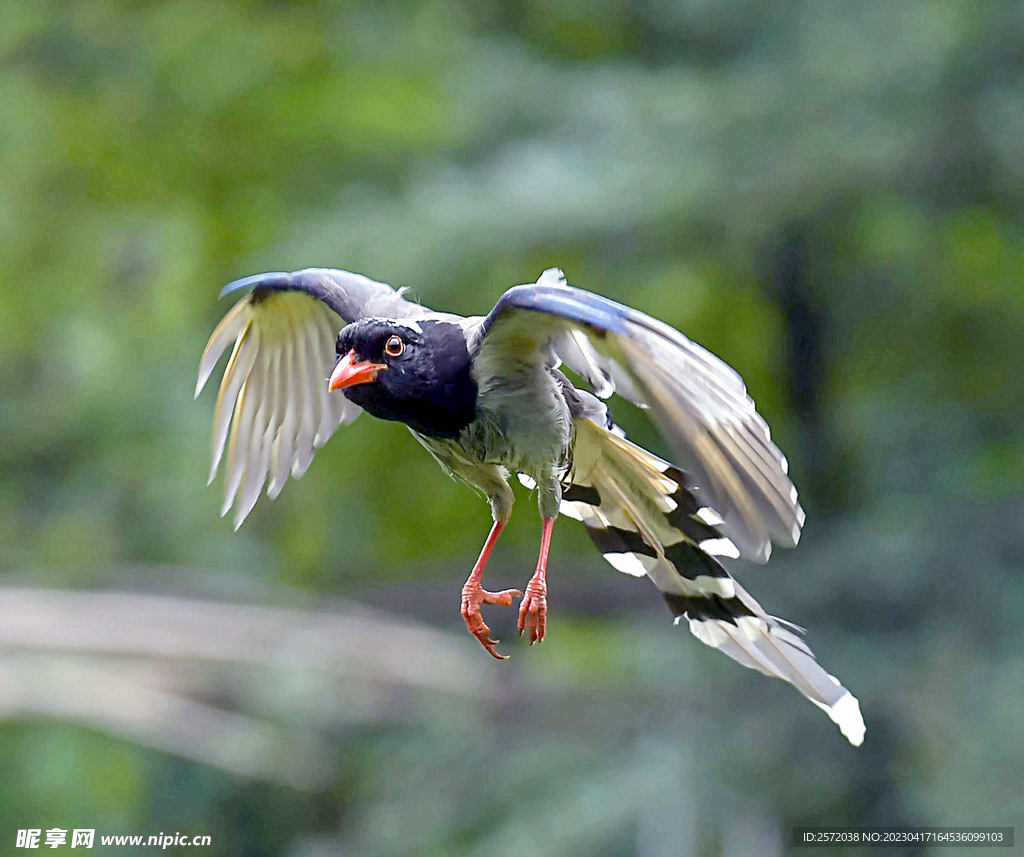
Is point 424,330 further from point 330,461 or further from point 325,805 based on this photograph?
point 325,805

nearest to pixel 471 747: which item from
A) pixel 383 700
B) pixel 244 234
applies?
pixel 383 700

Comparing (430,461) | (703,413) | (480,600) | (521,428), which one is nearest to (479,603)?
(480,600)

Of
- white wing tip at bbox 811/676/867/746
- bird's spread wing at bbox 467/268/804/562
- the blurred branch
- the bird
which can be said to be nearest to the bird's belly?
the bird

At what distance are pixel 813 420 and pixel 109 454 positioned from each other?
5.34 metres

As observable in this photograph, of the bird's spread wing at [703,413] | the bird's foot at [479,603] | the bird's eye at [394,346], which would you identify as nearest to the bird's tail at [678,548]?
the bird's foot at [479,603]

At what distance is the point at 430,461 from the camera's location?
10.9 metres

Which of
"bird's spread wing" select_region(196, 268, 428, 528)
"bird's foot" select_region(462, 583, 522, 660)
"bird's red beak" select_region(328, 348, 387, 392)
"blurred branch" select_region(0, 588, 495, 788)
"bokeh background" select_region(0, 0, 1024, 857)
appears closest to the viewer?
"bird's red beak" select_region(328, 348, 387, 392)

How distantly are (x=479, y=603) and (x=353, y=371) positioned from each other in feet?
2.02

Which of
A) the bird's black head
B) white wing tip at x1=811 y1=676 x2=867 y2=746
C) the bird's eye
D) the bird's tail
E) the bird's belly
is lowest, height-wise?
white wing tip at x1=811 y1=676 x2=867 y2=746

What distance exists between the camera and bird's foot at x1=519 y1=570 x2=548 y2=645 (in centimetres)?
319

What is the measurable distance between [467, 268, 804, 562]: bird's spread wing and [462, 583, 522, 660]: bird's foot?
23.4 inches

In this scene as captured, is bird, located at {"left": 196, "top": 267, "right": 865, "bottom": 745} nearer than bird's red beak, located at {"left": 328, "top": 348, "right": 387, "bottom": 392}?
Yes

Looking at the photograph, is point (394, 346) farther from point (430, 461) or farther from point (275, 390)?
point (430, 461)

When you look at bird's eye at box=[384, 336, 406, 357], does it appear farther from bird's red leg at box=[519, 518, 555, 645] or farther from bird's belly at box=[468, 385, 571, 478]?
bird's red leg at box=[519, 518, 555, 645]
